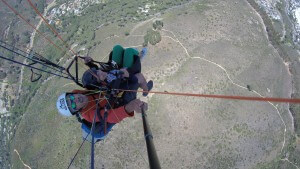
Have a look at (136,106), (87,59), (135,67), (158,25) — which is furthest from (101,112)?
(158,25)

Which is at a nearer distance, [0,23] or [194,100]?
[194,100]

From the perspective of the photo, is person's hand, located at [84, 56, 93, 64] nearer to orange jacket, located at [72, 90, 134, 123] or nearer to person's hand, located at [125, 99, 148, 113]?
orange jacket, located at [72, 90, 134, 123]

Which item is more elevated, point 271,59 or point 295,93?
point 271,59

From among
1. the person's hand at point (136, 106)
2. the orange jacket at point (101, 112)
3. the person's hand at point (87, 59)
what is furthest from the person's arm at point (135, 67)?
the person's hand at point (136, 106)

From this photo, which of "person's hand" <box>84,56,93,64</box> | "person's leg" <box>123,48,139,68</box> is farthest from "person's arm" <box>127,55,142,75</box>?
"person's hand" <box>84,56,93,64</box>

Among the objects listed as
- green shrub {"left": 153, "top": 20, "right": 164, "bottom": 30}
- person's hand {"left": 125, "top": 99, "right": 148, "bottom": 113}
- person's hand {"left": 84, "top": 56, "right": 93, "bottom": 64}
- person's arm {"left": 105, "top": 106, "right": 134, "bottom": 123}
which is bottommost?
green shrub {"left": 153, "top": 20, "right": 164, "bottom": 30}

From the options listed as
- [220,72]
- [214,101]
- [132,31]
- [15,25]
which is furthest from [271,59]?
[15,25]

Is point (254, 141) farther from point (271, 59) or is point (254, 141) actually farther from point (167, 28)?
point (167, 28)

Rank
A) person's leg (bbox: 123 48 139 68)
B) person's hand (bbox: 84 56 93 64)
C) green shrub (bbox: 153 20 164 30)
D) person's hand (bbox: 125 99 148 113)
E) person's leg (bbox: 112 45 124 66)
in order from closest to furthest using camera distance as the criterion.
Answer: person's hand (bbox: 125 99 148 113) < person's hand (bbox: 84 56 93 64) < person's leg (bbox: 123 48 139 68) < person's leg (bbox: 112 45 124 66) < green shrub (bbox: 153 20 164 30)

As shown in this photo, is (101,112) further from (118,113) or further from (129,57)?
(129,57)
